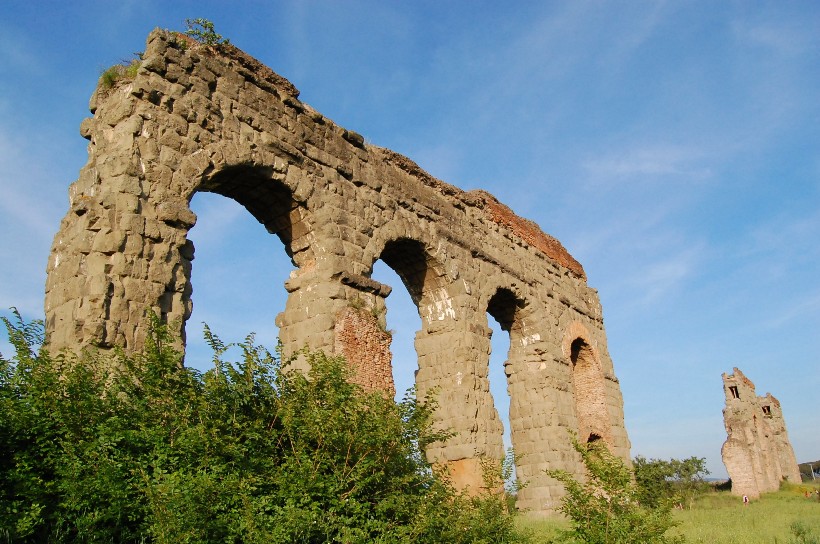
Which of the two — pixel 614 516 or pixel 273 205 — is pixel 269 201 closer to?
pixel 273 205

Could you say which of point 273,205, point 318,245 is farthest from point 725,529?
point 273,205

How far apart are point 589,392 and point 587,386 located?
0.52 ft

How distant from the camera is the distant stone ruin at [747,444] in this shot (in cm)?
2831

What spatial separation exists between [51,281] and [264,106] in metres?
3.48

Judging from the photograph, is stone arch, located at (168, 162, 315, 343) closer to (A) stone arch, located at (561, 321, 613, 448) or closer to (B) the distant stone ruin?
(A) stone arch, located at (561, 321, 613, 448)

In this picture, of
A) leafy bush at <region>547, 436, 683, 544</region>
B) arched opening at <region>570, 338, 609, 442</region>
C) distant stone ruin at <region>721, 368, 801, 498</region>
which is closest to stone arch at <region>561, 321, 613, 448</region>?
arched opening at <region>570, 338, 609, 442</region>

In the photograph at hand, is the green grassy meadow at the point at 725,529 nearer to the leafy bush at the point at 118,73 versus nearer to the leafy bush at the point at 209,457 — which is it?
the leafy bush at the point at 209,457

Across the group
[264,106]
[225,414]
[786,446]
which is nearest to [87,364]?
[225,414]

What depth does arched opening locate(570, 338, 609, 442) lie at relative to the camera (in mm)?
15311

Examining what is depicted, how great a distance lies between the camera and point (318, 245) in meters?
9.21

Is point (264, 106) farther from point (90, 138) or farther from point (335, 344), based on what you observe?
point (335, 344)

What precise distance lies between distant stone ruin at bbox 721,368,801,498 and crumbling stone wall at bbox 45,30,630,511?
55.2ft

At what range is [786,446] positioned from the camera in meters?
40.5

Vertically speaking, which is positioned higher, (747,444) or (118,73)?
(118,73)
